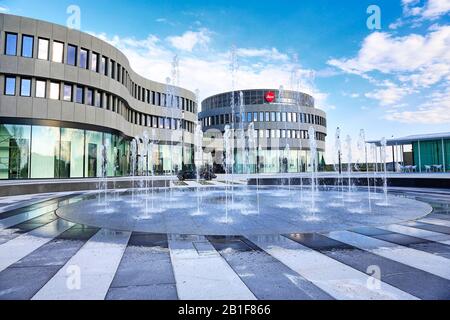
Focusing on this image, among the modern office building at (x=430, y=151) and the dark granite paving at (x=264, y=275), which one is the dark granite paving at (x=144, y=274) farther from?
the modern office building at (x=430, y=151)

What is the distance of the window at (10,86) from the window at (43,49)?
289 centimetres

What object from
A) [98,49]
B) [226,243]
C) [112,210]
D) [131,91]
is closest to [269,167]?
[131,91]

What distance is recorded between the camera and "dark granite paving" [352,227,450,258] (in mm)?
4898

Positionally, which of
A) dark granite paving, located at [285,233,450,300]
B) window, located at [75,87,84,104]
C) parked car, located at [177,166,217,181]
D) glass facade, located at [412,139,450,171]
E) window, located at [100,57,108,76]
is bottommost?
dark granite paving, located at [285,233,450,300]

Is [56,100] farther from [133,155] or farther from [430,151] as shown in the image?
[430,151]

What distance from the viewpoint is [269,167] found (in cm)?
5834

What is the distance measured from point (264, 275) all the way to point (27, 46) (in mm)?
28558

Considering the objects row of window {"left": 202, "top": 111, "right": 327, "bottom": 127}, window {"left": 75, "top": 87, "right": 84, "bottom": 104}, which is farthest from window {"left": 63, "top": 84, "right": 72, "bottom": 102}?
row of window {"left": 202, "top": 111, "right": 327, "bottom": 127}

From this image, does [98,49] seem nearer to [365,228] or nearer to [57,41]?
[57,41]

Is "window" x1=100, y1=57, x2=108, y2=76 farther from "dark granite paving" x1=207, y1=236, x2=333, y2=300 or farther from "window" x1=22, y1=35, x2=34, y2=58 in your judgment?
"dark granite paving" x1=207, y1=236, x2=333, y2=300

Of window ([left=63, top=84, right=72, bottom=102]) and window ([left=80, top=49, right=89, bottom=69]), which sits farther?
window ([left=80, top=49, right=89, bottom=69])

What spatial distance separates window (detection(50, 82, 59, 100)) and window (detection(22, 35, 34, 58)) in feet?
8.73

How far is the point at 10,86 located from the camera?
77.5 ft
